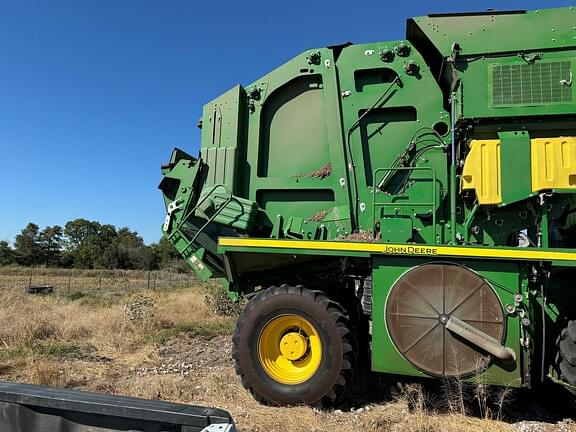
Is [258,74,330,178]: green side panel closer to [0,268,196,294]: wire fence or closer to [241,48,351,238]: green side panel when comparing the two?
[241,48,351,238]: green side panel

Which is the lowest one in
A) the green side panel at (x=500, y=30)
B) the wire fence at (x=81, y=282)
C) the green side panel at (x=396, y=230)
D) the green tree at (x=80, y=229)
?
the wire fence at (x=81, y=282)

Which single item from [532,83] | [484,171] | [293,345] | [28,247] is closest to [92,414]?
[293,345]

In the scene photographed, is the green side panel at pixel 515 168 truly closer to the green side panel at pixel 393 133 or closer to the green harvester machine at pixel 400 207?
the green harvester machine at pixel 400 207

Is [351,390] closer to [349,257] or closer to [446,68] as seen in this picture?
[349,257]

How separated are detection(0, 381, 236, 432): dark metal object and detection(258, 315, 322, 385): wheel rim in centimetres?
271

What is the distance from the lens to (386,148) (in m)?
5.70

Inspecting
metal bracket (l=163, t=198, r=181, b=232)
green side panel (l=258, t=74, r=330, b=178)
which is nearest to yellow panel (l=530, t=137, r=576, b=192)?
green side panel (l=258, t=74, r=330, b=178)

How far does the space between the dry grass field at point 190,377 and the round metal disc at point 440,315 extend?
1.08ft

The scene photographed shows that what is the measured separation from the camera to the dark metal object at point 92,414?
2.21 metres

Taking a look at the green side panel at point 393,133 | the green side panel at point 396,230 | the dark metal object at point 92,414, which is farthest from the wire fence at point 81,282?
the dark metal object at point 92,414

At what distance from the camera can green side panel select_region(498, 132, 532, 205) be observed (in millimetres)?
4613

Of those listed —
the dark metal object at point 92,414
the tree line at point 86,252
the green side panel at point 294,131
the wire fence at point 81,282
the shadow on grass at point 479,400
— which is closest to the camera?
the dark metal object at point 92,414

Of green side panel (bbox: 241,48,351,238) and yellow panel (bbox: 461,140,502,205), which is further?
green side panel (bbox: 241,48,351,238)

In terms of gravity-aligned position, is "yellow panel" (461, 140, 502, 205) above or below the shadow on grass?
above
